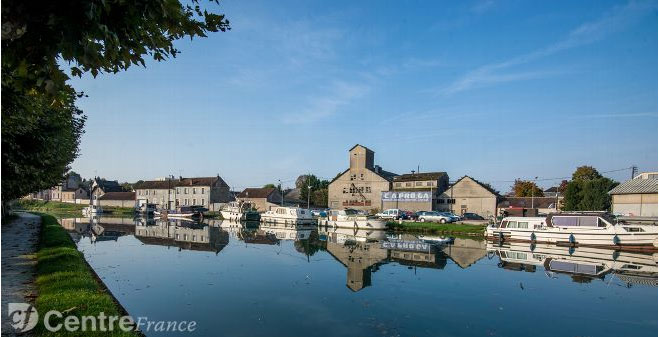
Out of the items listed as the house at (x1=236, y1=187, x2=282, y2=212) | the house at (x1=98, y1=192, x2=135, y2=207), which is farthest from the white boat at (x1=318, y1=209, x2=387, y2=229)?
the house at (x1=98, y1=192, x2=135, y2=207)

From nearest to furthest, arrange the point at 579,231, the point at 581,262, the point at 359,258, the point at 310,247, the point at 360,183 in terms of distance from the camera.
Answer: the point at 581,262
the point at 359,258
the point at 310,247
the point at 579,231
the point at 360,183

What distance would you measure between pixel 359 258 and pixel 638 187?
32.3 metres

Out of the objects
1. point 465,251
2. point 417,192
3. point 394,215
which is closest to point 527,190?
point 417,192

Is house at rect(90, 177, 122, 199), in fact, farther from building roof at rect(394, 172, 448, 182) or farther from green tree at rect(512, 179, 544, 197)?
green tree at rect(512, 179, 544, 197)

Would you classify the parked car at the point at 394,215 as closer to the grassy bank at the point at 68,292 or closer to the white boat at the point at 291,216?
Answer: the white boat at the point at 291,216

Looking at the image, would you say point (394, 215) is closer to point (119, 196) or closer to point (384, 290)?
point (384, 290)

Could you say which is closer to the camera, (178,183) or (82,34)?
(82,34)

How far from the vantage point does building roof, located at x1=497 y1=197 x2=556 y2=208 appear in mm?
62688

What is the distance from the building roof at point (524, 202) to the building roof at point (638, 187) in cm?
1991

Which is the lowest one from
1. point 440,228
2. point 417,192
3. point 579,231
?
point 440,228

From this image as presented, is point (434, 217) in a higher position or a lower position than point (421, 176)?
lower

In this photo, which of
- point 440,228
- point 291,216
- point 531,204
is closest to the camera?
point 440,228

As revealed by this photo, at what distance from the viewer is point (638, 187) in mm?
40438

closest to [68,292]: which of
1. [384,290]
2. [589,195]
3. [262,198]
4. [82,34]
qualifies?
[82,34]
